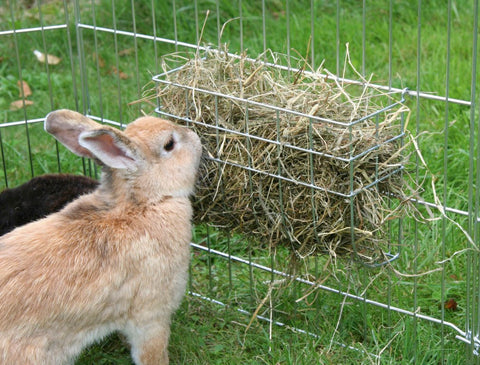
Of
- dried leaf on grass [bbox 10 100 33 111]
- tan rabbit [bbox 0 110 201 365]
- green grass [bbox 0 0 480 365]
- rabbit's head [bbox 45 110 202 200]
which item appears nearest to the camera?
tan rabbit [bbox 0 110 201 365]

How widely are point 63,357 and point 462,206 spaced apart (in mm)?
2216

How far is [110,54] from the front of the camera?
6219mm

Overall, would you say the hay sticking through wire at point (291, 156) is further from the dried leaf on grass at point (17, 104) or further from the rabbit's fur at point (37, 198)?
the dried leaf on grass at point (17, 104)

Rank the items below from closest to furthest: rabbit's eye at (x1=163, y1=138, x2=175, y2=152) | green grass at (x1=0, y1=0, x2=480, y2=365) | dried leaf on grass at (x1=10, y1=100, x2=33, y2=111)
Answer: rabbit's eye at (x1=163, y1=138, x2=175, y2=152), green grass at (x1=0, y1=0, x2=480, y2=365), dried leaf on grass at (x1=10, y1=100, x2=33, y2=111)

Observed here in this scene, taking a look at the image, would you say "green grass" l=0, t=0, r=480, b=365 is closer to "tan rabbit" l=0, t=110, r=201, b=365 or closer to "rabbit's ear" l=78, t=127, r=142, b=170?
"tan rabbit" l=0, t=110, r=201, b=365

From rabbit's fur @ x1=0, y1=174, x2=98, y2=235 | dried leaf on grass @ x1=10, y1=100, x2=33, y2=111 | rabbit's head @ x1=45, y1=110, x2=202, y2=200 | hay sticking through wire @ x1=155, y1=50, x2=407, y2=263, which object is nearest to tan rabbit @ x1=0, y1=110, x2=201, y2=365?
rabbit's head @ x1=45, y1=110, x2=202, y2=200

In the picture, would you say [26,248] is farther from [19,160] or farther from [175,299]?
[19,160]

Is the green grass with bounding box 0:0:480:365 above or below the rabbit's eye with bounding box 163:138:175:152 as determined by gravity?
below

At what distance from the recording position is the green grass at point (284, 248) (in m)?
3.65

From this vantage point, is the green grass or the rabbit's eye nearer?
the rabbit's eye

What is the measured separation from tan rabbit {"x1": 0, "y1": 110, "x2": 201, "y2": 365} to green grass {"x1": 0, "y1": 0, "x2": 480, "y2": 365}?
17.9 inches

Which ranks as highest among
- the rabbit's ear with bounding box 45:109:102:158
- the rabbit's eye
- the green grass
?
the rabbit's ear with bounding box 45:109:102:158

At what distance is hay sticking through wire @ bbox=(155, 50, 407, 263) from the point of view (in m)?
3.23

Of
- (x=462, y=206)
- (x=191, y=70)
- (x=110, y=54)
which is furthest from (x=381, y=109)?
(x=110, y=54)
